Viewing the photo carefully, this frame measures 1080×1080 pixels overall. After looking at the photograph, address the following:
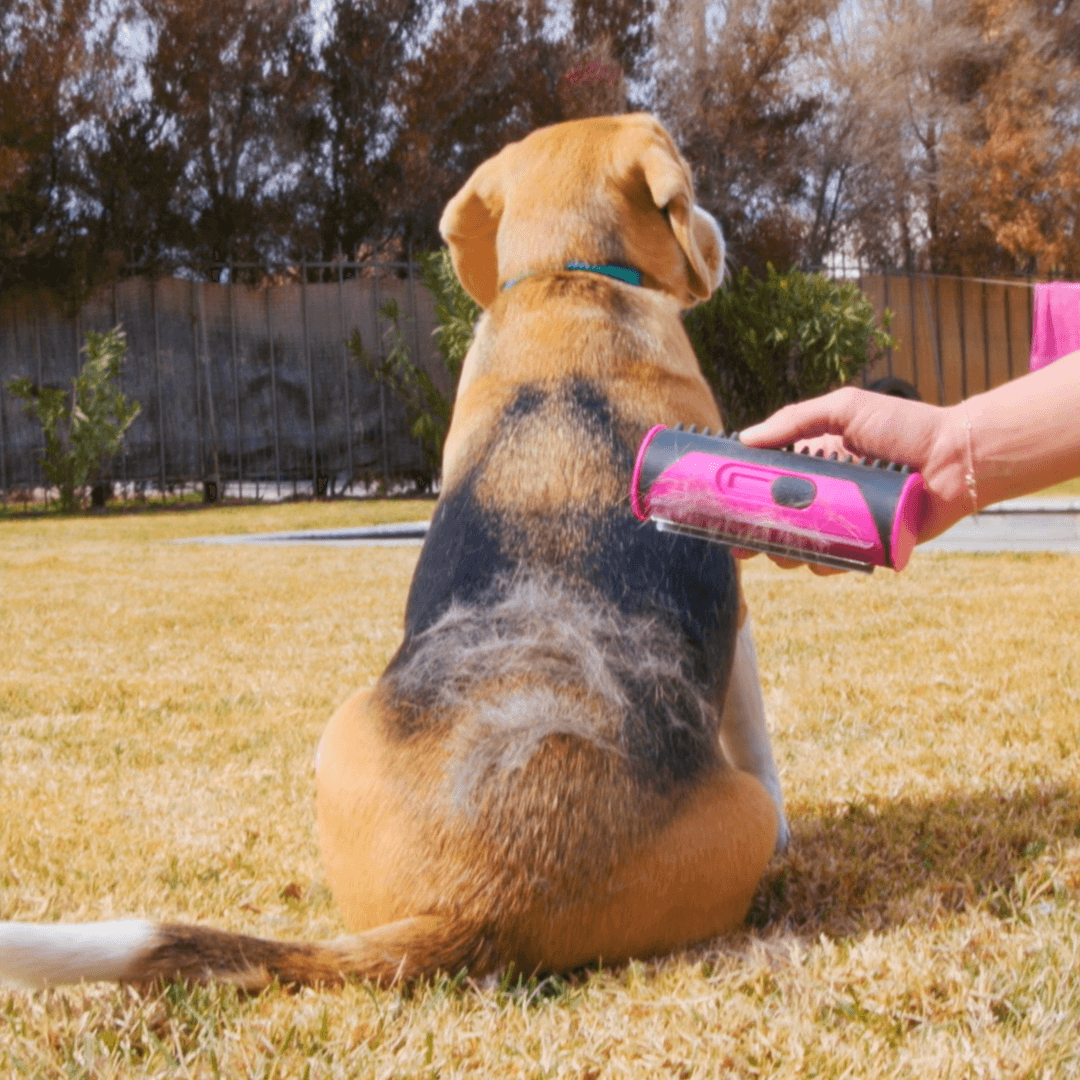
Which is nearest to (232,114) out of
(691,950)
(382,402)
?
(382,402)

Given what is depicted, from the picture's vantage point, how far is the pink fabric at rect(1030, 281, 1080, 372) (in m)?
2.32

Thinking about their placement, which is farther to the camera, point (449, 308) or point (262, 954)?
point (449, 308)

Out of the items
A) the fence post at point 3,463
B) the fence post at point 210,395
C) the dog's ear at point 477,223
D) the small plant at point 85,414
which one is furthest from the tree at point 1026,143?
the dog's ear at point 477,223

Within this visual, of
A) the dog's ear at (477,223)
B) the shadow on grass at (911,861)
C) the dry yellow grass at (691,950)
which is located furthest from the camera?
the dog's ear at (477,223)

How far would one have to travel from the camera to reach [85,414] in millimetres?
13109

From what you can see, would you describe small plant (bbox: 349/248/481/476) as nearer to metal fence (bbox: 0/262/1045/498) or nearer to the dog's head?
metal fence (bbox: 0/262/1045/498)

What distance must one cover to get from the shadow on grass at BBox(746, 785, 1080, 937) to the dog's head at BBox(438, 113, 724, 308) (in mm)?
1370

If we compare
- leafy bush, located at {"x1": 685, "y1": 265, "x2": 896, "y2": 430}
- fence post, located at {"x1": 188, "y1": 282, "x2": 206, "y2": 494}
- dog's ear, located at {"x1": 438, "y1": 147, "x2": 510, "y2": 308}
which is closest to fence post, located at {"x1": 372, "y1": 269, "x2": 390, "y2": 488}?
fence post, located at {"x1": 188, "y1": 282, "x2": 206, "y2": 494}

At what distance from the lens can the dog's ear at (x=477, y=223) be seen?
3.05 metres

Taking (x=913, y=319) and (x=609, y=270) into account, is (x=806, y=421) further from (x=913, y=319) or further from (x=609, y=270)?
(x=913, y=319)

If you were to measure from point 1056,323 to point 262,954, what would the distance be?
6.53 ft

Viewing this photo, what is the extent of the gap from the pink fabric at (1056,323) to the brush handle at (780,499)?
77 cm

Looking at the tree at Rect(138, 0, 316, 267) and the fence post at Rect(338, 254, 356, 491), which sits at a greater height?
the tree at Rect(138, 0, 316, 267)

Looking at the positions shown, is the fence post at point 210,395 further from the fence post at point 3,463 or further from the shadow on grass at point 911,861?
the shadow on grass at point 911,861
